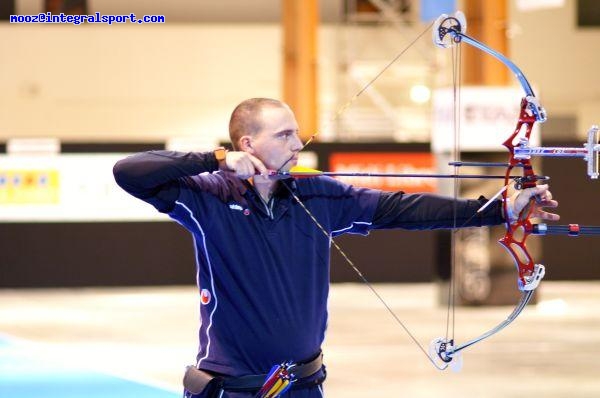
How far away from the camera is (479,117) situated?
11.7 metres

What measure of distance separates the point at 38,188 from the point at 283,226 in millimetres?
10779

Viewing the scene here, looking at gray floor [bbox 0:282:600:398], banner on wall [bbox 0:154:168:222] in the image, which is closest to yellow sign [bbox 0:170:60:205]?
banner on wall [bbox 0:154:168:222]

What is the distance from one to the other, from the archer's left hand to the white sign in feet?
27.3

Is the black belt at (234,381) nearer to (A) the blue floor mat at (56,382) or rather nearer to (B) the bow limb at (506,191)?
(B) the bow limb at (506,191)

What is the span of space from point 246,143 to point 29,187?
35.3ft

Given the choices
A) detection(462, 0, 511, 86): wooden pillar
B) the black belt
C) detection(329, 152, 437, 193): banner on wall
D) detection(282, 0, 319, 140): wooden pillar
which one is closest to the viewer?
the black belt

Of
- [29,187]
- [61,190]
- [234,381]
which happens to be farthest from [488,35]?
[234,381]

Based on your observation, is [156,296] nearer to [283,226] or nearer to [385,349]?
[385,349]

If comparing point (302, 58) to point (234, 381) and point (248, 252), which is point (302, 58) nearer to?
point (248, 252)

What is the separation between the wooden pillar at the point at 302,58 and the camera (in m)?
14.6

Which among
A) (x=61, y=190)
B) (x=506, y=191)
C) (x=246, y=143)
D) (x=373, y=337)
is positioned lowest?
(x=373, y=337)

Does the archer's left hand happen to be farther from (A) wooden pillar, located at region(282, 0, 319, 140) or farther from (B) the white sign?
(A) wooden pillar, located at region(282, 0, 319, 140)

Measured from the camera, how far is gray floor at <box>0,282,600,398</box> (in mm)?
7723

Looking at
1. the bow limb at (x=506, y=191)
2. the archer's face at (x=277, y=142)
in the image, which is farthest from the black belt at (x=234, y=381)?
the archer's face at (x=277, y=142)
